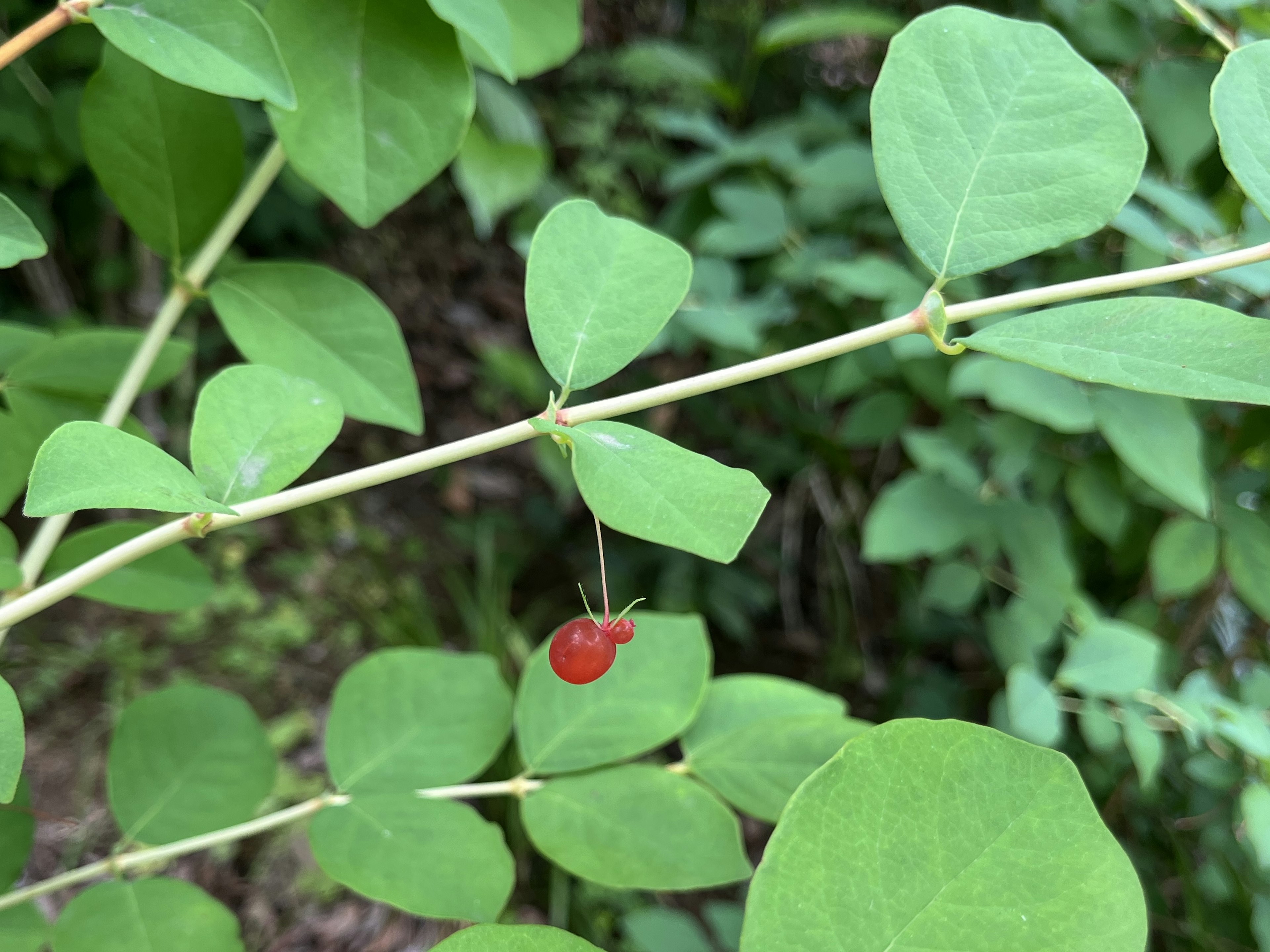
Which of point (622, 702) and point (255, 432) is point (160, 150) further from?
point (622, 702)

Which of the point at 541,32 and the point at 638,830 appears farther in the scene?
the point at 541,32

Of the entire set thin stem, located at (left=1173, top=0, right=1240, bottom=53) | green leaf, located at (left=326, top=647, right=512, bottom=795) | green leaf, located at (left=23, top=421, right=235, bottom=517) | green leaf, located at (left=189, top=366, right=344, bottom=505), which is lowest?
green leaf, located at (left=326, top=647, right=512, bottom=795)

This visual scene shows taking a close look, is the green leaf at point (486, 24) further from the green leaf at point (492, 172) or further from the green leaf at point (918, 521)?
the green leaf at point (918, 521)

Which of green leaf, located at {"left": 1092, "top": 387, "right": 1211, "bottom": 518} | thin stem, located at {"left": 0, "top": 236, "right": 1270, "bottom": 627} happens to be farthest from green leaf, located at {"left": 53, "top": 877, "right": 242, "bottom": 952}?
green leaf, located at {"left": 1092, "top": 387, "right": 1211, "bottom": 518}

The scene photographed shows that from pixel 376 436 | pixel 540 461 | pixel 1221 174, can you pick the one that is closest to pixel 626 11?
pixel 376 436

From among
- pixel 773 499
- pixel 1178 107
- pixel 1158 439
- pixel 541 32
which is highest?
pixel 541 32

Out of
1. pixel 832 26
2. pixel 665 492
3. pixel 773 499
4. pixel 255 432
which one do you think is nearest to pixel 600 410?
pixel 665 492

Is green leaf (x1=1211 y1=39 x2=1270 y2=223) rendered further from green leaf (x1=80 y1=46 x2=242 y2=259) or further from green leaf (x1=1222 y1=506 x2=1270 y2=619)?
green leaf (x1=1222 y1=506 x2=1270 y2=619)
